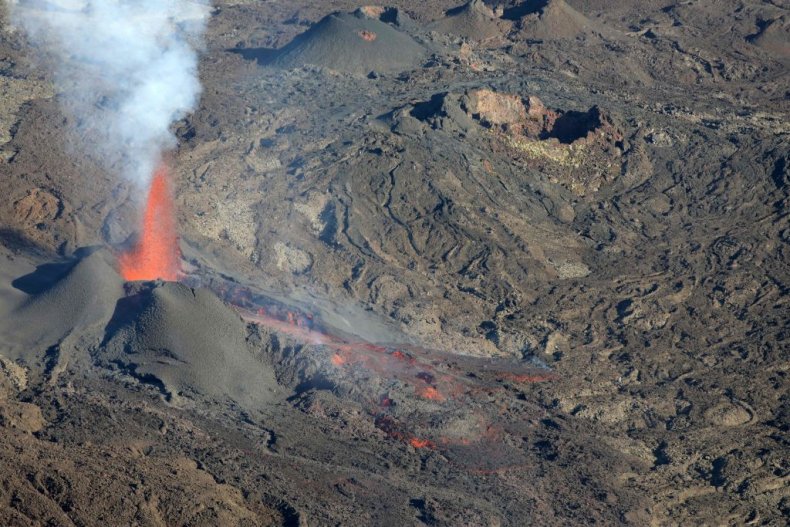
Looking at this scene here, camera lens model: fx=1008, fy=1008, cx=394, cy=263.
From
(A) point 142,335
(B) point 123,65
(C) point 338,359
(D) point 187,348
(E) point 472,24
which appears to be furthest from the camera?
(E) point 472,24

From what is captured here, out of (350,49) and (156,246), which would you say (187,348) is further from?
(350,49)

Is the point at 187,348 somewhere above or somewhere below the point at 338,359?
above

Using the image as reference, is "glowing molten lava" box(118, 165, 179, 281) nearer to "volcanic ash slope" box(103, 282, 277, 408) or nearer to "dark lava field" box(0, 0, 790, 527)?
"dark lava field" box(0, 0, 790, 527)

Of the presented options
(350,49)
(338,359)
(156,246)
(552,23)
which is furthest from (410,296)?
(552,23)

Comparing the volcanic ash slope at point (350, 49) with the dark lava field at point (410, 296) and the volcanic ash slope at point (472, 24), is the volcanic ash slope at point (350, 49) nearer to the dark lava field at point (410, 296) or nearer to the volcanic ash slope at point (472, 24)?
the dark lava field at point (410, 296)

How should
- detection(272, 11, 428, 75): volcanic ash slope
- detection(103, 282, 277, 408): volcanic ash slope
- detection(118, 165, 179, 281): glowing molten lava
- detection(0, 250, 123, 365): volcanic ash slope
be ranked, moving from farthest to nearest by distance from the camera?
detection(272, 11, 428, 75): volcanic ash slope, detection(118, 165, 179, 281): glowing molten lava, detection(0, 250, 123, 365): volcanic ash slope, detection(103, 282, 277, 408): volcanic ash slope

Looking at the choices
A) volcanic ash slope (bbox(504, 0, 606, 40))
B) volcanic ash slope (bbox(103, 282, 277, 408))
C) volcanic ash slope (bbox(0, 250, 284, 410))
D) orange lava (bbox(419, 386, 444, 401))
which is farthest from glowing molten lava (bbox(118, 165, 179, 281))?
volcanic ash slope (bbox(504, 0, 606, 40))
